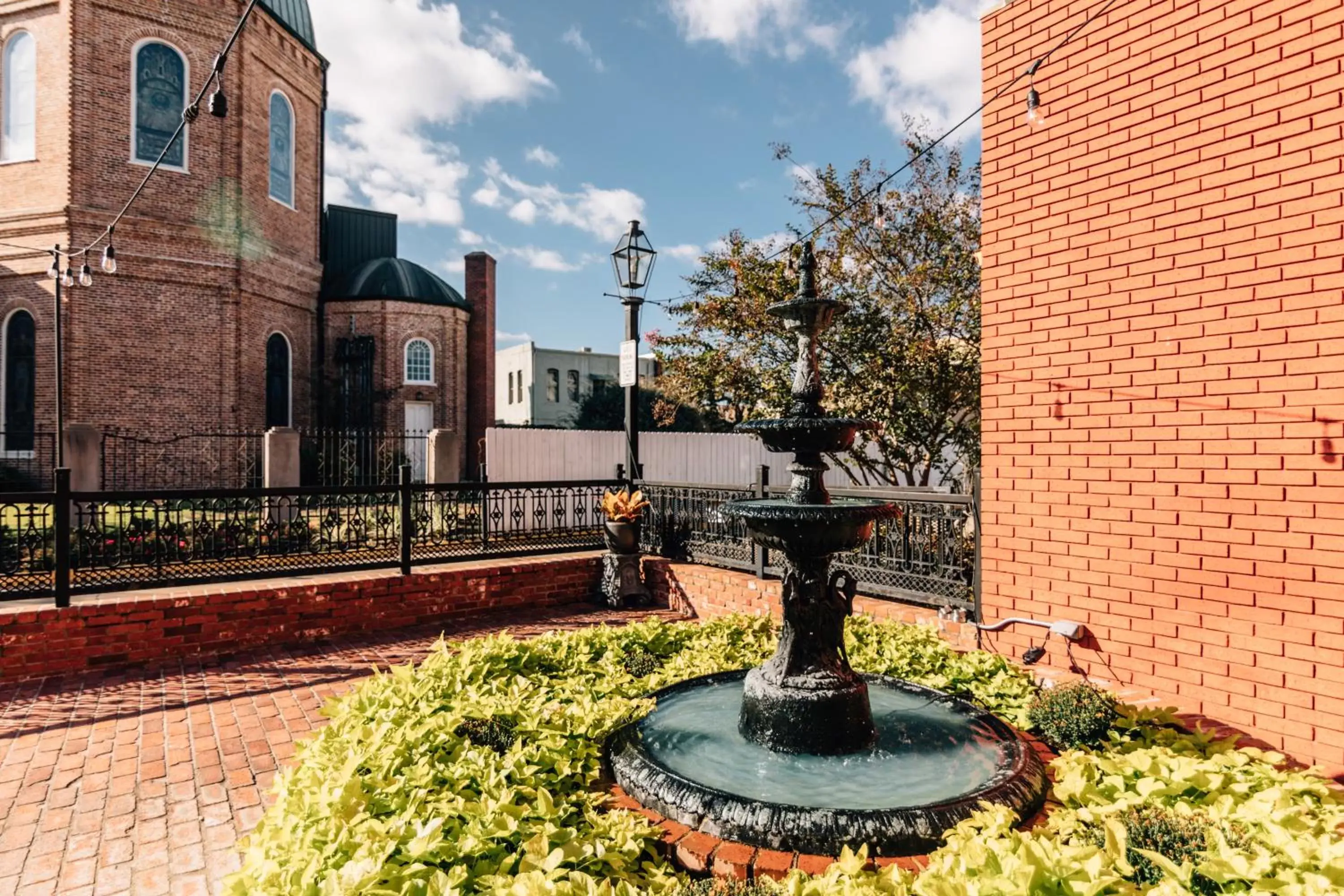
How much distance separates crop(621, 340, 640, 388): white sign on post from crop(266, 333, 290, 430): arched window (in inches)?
594

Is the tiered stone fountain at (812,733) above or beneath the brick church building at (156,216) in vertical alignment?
beneath

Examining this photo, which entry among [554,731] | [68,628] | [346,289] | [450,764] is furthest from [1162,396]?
[346,289]

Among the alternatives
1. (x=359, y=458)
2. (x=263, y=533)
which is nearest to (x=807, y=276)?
(x=263, y=533)

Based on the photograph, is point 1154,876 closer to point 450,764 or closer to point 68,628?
point 450,764

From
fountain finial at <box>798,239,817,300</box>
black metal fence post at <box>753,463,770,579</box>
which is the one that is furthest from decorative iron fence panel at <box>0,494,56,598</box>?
fountain finial at <box>798,239,817,300</box>

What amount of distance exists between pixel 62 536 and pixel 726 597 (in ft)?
19.7

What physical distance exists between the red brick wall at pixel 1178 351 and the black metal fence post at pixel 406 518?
5784mm

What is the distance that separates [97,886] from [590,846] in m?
2.28

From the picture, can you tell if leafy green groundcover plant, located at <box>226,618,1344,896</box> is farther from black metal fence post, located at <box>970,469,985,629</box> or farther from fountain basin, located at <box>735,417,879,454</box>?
fountain basin, located at <box>735,417,879,454</box>

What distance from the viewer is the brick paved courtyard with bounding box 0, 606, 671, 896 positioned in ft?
10.3

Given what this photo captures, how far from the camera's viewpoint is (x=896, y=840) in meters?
2.46

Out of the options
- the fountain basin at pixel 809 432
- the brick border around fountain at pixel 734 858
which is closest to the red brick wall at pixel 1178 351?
the fountain basin at pixel 809 432

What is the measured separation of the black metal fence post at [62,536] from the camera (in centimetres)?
593

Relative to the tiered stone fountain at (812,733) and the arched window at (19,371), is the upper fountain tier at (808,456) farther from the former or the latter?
the arched window at (19,371)
